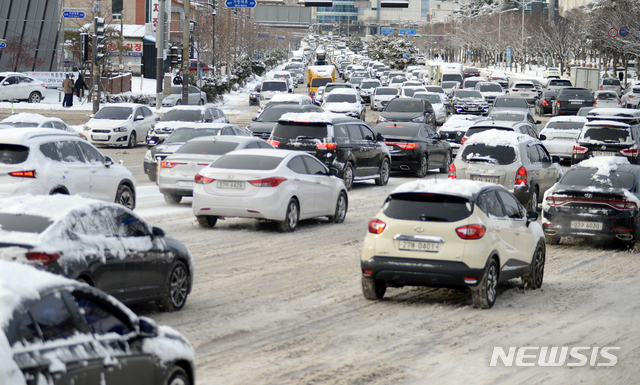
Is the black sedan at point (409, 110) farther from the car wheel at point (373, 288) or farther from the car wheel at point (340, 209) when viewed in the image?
the car wheel at point (373, 288)

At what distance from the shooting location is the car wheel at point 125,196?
1633 cm

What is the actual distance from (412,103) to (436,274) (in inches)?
976

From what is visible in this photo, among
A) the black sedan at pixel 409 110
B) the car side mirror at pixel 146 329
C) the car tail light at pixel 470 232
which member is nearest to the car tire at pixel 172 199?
→ the car tail light at pixel 470 232

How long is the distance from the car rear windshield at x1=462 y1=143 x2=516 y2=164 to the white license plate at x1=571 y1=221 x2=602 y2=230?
3.15 metres

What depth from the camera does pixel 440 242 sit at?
9914 millimetres

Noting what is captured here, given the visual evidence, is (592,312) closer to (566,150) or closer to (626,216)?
(626,216)

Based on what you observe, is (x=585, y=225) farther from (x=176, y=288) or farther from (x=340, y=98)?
(x=340, y=98)

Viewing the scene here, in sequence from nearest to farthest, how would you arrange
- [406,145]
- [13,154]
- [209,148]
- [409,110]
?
[13,154] → [209,148] → [406,145] → [409,110]

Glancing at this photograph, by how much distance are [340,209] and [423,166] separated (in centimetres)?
854

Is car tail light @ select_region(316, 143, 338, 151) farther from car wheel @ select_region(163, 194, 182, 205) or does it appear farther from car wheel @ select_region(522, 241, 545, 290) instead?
car wheel @ select_region(522, 241, 545, 290)

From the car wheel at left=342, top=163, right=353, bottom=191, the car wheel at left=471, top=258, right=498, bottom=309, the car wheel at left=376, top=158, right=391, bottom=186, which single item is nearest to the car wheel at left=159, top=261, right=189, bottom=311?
the car wheel at left=471, top=258, right=498, bottom=309

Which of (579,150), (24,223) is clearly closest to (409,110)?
(579,150)

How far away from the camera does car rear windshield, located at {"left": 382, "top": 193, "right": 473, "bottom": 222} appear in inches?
396

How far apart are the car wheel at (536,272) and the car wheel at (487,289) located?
126cm
